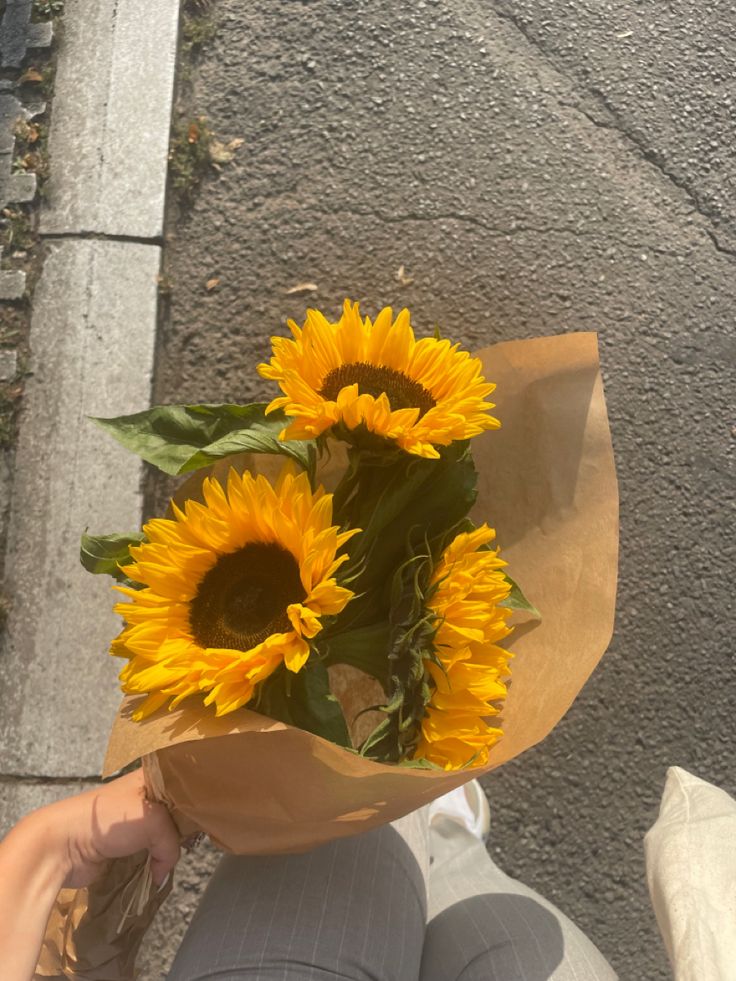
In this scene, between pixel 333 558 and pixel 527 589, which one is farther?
pixel 527 589

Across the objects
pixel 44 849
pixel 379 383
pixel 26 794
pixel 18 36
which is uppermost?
pixel 18 36

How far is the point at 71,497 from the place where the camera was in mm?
1936

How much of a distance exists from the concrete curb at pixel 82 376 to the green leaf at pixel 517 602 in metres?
1.27

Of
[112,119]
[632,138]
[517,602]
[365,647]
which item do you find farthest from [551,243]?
[365,647]

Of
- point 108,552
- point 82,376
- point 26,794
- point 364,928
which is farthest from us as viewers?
point 82,376

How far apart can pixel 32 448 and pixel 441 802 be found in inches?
52.4

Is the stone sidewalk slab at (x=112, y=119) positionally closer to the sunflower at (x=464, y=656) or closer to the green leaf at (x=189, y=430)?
the green leaf at (x=189, y=430)

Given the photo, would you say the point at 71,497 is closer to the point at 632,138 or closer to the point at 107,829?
the point at 107,829

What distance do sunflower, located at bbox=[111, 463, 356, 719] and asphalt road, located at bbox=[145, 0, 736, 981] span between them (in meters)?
1.35

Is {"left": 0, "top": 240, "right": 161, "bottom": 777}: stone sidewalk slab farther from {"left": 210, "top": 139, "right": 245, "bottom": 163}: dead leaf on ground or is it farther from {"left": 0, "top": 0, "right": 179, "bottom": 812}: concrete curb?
{"left": 210, "top": 139, "right": 245, "bottom": 163}: dead leaf on ground

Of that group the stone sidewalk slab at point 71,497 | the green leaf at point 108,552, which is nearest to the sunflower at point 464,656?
the green leaf at point 108,552

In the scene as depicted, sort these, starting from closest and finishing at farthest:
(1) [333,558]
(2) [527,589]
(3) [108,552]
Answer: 1. (1) [333,558]
2. (3) [108,552]
3. (2) [527,589]

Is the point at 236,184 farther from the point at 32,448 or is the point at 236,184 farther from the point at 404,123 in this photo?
the point at 32,448

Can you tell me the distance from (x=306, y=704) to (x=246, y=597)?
5.7 inches
